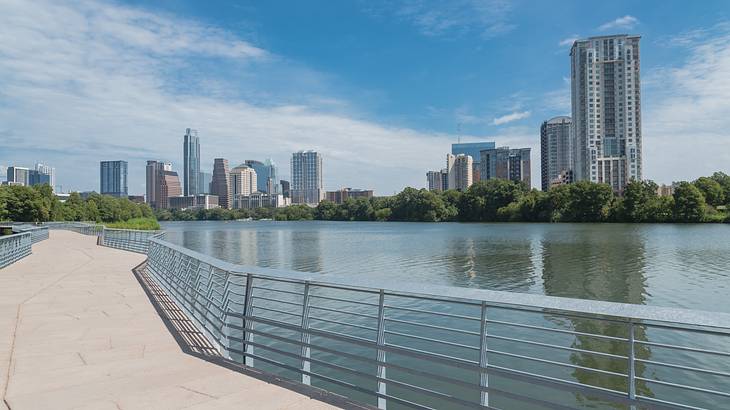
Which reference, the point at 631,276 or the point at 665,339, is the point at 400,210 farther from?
the point at 665,339

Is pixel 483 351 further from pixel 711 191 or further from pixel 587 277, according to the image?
pixel 711 191

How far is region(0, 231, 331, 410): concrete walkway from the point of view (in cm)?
539

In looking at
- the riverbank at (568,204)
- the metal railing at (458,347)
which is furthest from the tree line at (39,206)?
the riverbank at (568,204)

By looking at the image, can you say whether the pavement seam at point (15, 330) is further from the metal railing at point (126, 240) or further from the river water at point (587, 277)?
the metal railing at point (126, 240)

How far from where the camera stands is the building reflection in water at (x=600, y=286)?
1158 centimetres

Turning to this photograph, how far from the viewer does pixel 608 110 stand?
16725 cm

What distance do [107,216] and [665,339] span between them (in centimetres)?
13125

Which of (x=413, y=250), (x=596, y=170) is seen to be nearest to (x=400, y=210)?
(x=596, y=170)

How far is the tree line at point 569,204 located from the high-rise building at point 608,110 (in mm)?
36185

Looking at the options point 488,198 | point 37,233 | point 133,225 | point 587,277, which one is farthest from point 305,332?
point 488,198

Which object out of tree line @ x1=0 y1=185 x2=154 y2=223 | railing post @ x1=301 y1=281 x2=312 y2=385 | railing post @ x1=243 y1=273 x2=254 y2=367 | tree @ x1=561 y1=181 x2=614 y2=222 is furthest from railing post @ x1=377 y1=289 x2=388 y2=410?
tree @ x1=561 y1=181 x2=614 y2=222

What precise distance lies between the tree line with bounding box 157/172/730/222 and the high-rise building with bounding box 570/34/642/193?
36.2 meters

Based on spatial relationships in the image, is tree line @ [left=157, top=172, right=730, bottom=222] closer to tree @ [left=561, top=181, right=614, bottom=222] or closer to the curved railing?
tree @ [left=561, top=181, right=614, bottom=222]

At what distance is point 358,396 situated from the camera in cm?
990
